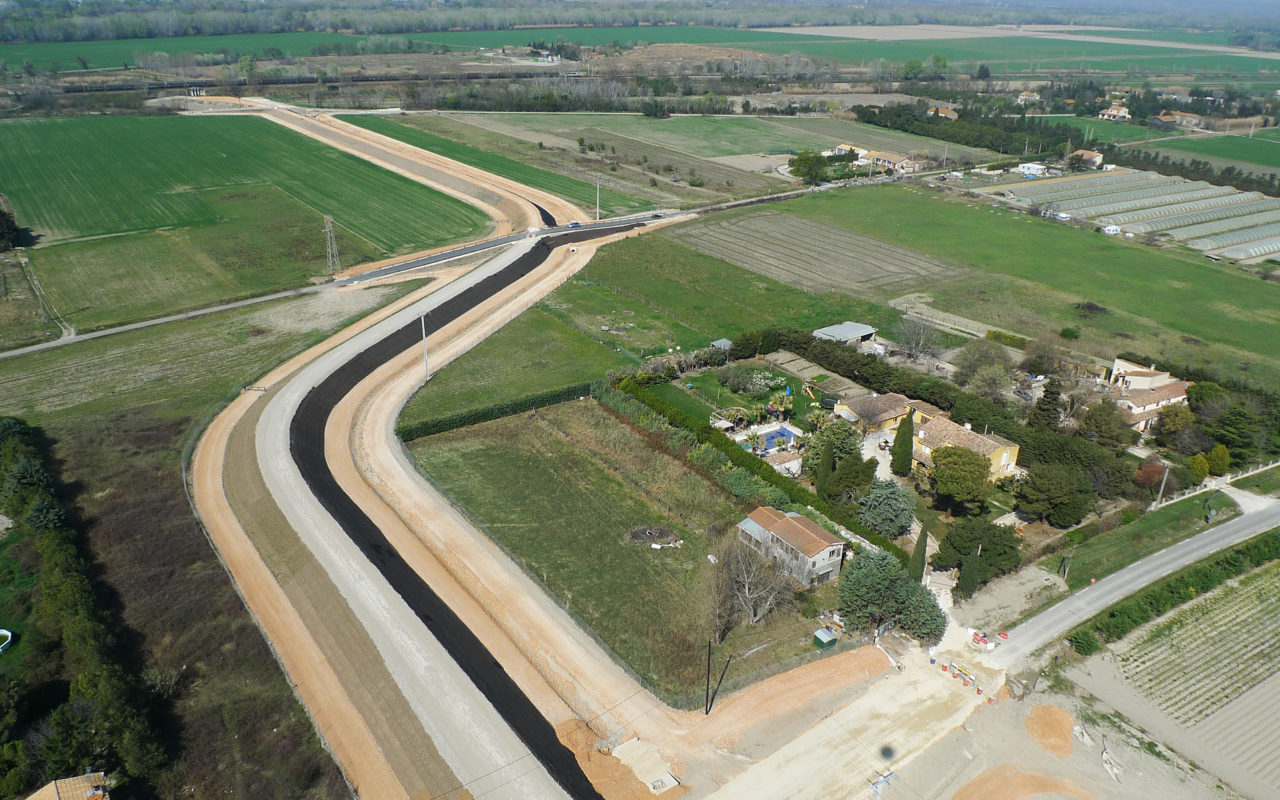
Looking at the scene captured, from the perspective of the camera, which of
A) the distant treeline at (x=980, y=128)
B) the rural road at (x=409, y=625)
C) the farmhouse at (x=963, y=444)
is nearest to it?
the rural road at (x=409, y=625)

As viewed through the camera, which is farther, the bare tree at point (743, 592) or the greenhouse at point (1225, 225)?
the greenhouse at point (1225, 225)

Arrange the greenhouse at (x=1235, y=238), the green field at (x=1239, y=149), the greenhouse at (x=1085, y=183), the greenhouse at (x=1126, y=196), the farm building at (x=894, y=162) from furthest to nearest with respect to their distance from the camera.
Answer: the green field at (x=1239, y=149), the farm building at (x=894, y=162), the greenhouse at (x=1085, y=183), the greenhouse at (x=1126, y=196), the greenhouse at (x=1235, y=238)

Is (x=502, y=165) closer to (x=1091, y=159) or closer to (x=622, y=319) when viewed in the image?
(x=622, y=319)

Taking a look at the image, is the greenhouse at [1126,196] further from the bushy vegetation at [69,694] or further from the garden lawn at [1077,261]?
the bushy vegetation at [69,694]

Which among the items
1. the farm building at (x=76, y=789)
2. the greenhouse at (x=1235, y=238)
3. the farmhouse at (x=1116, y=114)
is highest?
the farmhouse at (x=1116, y=114)

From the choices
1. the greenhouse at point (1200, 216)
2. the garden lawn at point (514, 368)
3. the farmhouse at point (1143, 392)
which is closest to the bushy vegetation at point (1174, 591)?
the farmhouse at point (1143, 392)

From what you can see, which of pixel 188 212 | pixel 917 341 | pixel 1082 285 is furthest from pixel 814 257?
pixel 188 212

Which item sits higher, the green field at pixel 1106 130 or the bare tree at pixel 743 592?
the green field at pixel 1106 130

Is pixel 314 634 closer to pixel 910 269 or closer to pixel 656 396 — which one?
pixel 656 396
